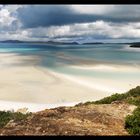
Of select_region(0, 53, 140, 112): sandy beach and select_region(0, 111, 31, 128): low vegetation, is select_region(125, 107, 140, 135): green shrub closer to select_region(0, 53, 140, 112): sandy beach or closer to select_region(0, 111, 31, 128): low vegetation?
select_region(0, 53, 140, 112): sandy beach

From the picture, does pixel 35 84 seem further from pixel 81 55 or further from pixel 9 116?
pixel 9 116

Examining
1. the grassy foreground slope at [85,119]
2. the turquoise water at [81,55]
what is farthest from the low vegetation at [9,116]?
the turquoise water at [81,55]

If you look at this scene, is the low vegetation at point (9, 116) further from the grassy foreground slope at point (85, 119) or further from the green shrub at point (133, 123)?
the green shrub at point (133, 123)

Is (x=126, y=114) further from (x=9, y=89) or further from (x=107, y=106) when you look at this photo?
(x=9, y=89)

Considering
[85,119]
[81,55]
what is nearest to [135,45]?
[81,55]

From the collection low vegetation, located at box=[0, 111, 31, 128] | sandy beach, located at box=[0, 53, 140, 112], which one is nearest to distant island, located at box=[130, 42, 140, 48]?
sandy beach, located at box=[0, 53, 140, 112]

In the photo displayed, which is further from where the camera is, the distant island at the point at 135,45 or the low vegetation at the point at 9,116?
the low vegetation at the point at 9,116
